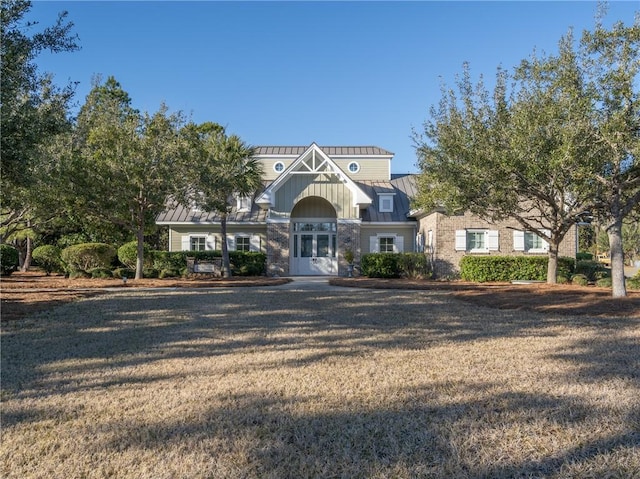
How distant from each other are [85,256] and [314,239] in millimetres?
10701

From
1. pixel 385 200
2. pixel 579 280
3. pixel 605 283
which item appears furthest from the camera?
pixel 385 200

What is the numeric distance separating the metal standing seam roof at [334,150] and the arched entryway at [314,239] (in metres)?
6.07

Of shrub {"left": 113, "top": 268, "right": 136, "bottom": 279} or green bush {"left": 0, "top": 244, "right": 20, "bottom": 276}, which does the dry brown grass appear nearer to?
shrub {"left": 113, "top": 268, "right": 136, "bottom": 279}

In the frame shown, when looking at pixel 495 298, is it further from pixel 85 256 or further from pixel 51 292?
pixel 85 256

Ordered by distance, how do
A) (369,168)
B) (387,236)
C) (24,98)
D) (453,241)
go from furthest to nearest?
(369,168) → (387,236) → (453,241) → (24,98)

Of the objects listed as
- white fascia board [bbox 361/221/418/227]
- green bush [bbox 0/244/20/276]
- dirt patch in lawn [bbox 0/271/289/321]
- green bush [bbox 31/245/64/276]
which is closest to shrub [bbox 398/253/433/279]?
white fascia board [bbox 361/221/418/227]

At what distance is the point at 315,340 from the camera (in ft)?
23.1

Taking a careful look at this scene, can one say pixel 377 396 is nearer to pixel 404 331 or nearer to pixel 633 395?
pixel 633 395

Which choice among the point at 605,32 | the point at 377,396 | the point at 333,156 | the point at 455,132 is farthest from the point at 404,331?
the point at 333,156

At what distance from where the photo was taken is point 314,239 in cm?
2420

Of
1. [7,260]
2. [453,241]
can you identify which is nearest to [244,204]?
[453,241]

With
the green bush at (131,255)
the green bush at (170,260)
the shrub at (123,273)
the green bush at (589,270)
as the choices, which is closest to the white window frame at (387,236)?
the green bush at (589,270)

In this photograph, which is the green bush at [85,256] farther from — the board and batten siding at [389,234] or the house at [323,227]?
the board and batten siding at [389,234]

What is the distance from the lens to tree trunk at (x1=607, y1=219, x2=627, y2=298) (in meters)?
12.0
